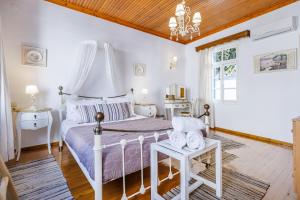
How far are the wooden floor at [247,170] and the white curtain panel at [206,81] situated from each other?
5.21ft

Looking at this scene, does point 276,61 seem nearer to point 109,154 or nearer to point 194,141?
point 194,141

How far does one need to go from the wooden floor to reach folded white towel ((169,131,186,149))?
0.71 m

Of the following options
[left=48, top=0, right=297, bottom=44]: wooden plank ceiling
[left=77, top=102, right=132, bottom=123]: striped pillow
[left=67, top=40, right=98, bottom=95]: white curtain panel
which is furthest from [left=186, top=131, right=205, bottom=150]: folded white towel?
[left=48, top=0, right=297, bottom=44]: wooden plank ceiling

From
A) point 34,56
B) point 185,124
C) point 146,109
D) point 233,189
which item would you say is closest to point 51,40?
point 34,56

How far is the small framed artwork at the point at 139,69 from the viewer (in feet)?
14.3

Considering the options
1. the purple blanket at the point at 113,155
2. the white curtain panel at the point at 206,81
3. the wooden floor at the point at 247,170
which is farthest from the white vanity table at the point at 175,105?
the purple blanket at the point at 113,155

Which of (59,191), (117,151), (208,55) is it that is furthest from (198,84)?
(59,191)

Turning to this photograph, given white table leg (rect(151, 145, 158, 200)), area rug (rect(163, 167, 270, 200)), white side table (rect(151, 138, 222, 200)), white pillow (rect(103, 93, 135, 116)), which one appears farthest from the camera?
white pillow (rect(103, 93, 135, 116))

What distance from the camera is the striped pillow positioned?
2.84m

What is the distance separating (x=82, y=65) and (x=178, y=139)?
8.69ft

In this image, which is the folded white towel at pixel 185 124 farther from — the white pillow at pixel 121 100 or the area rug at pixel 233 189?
the white pillow at pixel 121 100

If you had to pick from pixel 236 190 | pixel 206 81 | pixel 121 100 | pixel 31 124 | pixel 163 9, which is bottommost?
pixel 236 190

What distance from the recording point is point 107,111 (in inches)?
117

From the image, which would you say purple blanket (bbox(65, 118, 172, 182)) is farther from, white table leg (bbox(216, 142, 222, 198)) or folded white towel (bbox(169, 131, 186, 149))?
white table leg (bbox(216, 142, 222, 198))
